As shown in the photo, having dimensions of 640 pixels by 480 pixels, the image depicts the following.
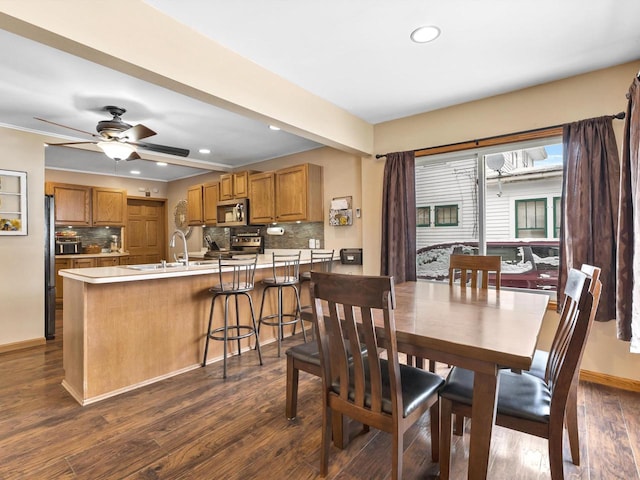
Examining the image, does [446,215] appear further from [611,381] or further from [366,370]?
[366,370]

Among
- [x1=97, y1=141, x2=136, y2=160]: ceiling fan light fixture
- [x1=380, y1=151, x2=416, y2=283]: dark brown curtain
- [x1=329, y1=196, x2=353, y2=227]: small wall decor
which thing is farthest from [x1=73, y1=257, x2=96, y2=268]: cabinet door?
[x1=380, y1=151, x2=416, y2=283]: dark brown curtain

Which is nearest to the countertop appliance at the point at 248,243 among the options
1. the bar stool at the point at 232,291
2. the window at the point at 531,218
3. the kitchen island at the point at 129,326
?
the bar stool at the point at 232,291

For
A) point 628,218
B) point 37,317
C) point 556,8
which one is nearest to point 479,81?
point 556,8

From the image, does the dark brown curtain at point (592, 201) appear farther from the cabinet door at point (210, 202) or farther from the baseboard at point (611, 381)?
the cabinet door at point (210, 202)

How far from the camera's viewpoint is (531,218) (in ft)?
10.6

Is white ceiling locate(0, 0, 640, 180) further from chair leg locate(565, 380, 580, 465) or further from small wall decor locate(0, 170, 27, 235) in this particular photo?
chair leg locate(565, 380, 580, 465)

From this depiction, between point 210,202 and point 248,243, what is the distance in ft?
3.74

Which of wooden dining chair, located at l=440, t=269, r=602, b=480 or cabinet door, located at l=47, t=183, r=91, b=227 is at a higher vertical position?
cabinet door, located at l=47, t=183, r=91, b=227

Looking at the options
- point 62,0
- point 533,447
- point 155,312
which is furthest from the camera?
point 155,312

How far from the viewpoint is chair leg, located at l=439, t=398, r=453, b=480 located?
5.09 feet

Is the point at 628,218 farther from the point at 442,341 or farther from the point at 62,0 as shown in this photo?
the point at 62,0

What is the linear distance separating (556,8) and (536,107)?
112 cm

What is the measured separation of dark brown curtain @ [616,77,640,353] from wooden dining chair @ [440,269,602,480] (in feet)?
3.68

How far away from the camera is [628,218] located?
2.44 m
